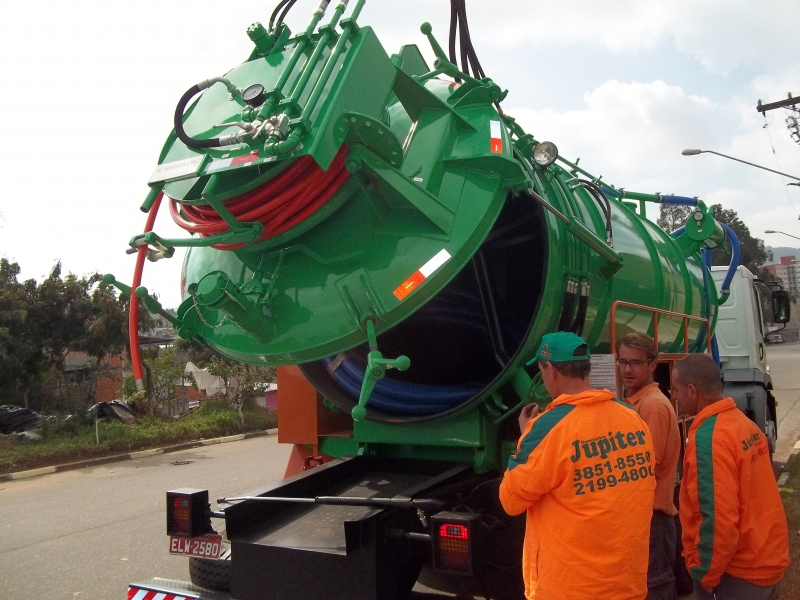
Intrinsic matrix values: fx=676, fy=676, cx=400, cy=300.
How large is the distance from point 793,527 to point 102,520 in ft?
20.7

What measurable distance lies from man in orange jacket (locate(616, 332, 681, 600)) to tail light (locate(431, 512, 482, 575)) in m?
1.14

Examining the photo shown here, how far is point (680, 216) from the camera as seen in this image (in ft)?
118

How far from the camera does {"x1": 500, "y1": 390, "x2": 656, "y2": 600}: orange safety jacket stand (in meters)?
2.03

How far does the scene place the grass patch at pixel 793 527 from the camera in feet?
13.3

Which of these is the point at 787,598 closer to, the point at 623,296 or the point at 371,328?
the point at 623,296

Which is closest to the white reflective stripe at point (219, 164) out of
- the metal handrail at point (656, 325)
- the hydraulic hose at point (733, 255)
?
the metal handrail at point (656, 325)

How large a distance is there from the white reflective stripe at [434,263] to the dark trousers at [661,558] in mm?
1557

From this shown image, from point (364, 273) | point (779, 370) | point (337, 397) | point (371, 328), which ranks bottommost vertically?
point (779, 370)

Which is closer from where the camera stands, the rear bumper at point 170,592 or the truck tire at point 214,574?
the rear bumper at point 170,592

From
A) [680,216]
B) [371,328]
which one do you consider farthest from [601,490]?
[680,216]

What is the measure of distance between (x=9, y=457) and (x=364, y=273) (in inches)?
393

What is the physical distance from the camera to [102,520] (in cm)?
684

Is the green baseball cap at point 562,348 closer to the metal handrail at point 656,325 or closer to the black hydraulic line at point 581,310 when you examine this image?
the metal handrail at point 656,325

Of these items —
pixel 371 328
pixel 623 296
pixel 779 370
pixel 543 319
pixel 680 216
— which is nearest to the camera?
pixel 371 328
